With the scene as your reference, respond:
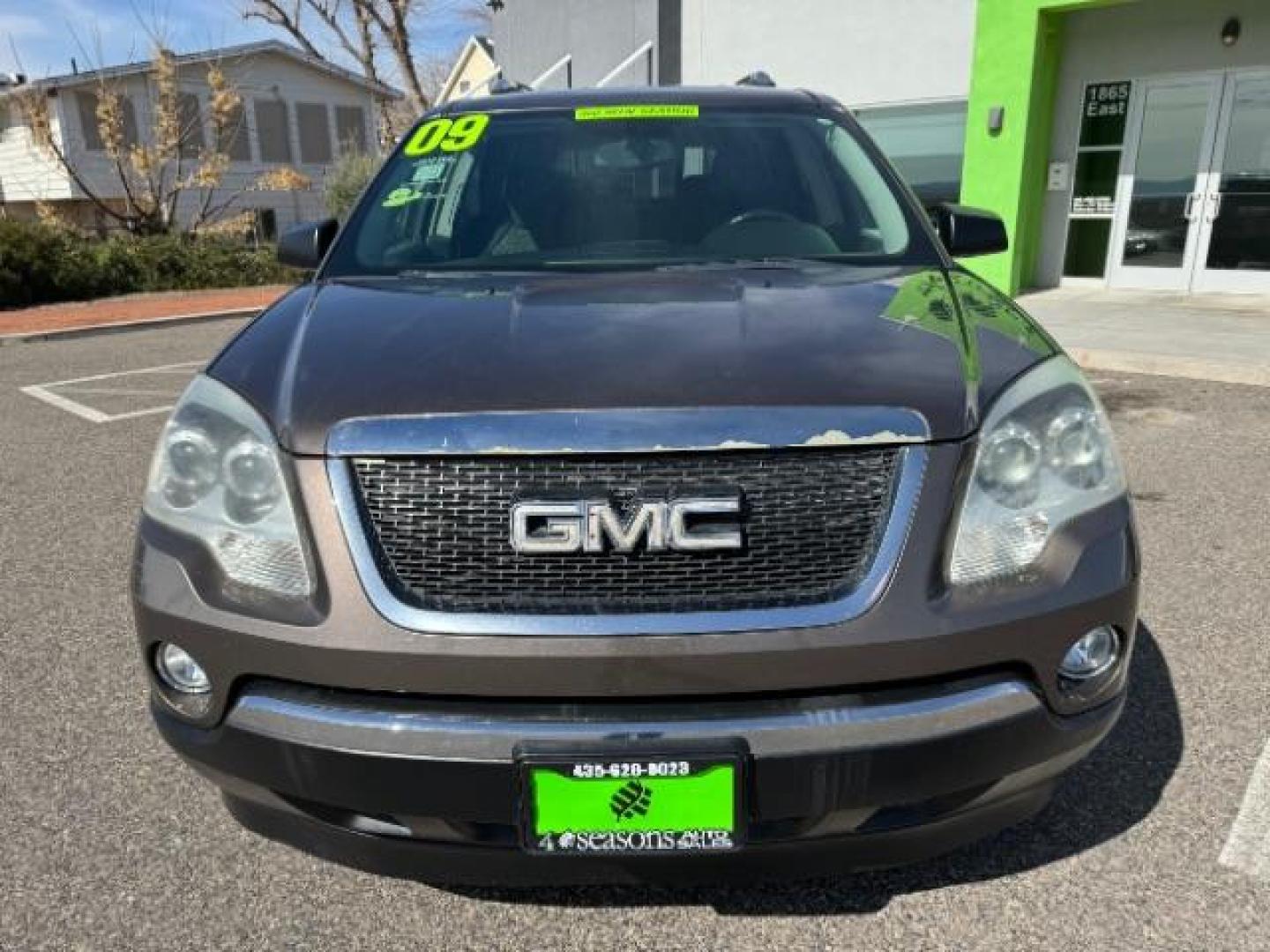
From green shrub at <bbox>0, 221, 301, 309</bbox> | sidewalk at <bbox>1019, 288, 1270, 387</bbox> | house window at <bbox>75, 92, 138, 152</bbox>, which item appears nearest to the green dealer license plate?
sidewalk at <bbox>1019, 288, 1270, 387</bbox>

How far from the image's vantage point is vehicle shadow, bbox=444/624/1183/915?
75.8 inches

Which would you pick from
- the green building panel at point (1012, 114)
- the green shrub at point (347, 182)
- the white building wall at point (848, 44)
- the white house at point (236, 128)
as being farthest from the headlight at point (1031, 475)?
the white house at point (236, 128)

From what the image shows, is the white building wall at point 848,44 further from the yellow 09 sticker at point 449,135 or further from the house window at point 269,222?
the house window at point 269,222

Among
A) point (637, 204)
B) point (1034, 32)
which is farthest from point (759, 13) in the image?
point (637, 204)

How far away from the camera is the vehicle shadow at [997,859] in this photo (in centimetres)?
192

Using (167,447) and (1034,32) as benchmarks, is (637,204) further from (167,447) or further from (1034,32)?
(1034,32)

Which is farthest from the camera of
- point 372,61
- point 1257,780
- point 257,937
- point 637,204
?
point 372,61

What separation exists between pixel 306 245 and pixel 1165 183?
11075 mm

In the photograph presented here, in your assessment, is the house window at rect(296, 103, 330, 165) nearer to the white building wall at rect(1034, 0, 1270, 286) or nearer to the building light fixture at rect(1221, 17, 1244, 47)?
the white building wall at rect(1034, 0, 1270, 286)

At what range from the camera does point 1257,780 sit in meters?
2.28

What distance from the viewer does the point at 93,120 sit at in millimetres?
25484

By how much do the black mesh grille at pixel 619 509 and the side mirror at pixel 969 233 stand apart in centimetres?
149

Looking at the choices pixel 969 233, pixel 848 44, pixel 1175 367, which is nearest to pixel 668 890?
pixel 969 233

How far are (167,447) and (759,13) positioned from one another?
44.6 feet
